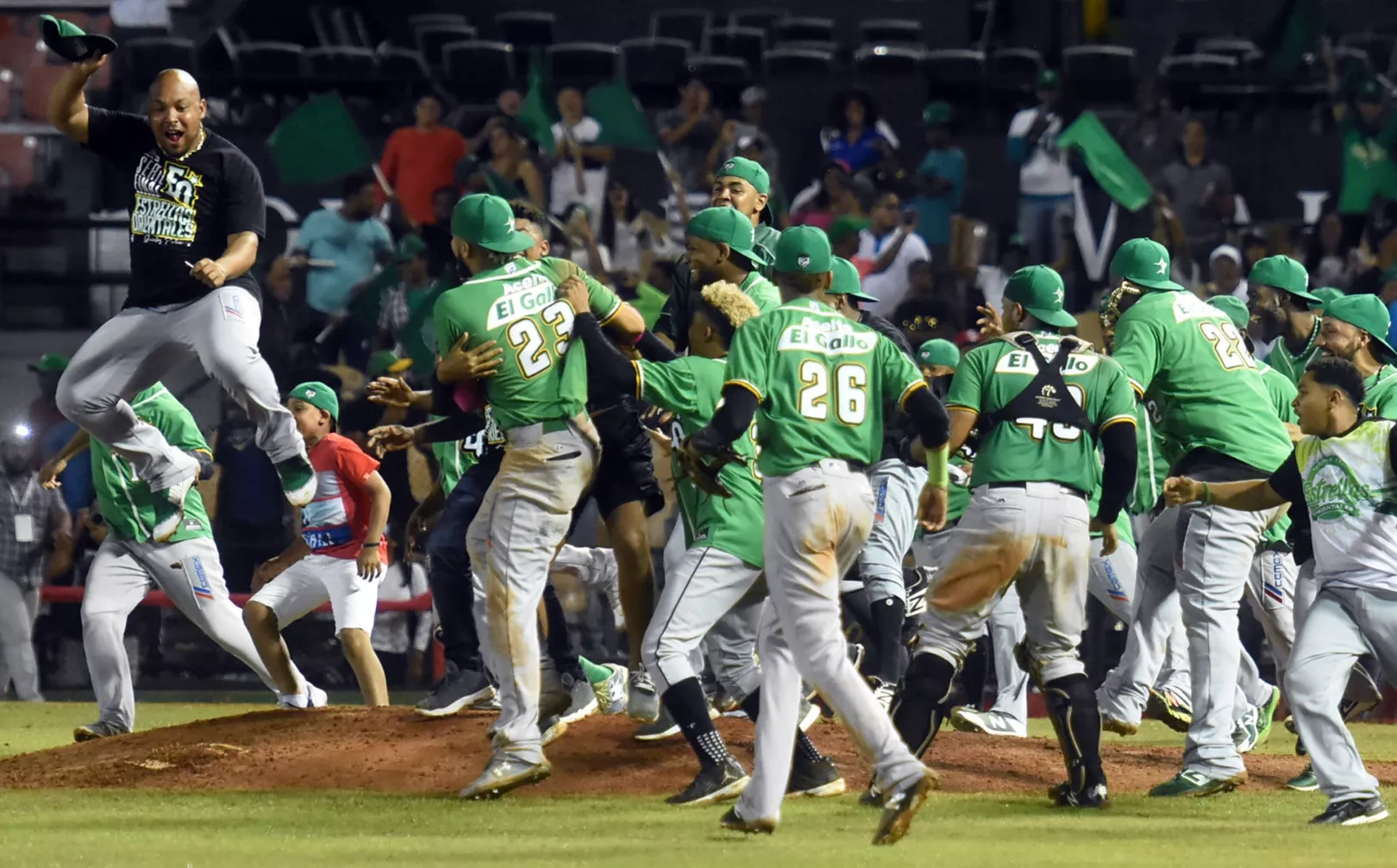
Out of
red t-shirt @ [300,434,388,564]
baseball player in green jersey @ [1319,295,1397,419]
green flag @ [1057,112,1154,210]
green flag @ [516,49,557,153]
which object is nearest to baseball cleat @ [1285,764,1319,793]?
baseball player in green jersey @ [1319,295,1397,419]

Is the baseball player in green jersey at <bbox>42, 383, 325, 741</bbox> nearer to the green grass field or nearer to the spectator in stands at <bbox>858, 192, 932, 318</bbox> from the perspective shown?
the green grass field

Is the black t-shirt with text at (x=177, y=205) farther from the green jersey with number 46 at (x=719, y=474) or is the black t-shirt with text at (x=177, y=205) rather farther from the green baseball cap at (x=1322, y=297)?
the green baseball cap at (x=1322, y=297)

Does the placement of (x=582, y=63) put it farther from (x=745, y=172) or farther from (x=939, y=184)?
(x=745, y=172)

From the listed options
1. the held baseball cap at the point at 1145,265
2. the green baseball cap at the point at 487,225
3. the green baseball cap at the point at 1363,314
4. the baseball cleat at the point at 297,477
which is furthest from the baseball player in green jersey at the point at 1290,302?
the baseball cleat at the point at 297,477

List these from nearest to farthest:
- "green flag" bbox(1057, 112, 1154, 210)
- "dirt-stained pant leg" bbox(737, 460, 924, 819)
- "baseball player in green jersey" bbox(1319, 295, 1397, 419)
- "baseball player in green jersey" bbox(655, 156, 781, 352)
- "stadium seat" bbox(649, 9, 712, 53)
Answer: "dirt-stained pant leg" bbox(737, 460, 924, 819) → "baseball player in green jersey" bbox(1319, 295, 1397, 419) → "baseball player in green jersey" bbox(655, 156, 781, 352) → "green flag" bbox(1057, 112, 1154, 210) → "stadium seat" bbox(649, 9, 712, 53)

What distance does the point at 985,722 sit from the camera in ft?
36.1

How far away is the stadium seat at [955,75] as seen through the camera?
1914cm

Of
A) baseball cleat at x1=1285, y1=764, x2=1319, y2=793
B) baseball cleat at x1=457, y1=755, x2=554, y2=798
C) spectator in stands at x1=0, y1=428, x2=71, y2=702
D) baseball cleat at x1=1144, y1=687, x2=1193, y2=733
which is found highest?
baseball cleat at x1=457, y1=755, x2=554, y2=798

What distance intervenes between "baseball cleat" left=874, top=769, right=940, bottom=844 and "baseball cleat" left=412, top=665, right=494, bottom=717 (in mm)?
3379

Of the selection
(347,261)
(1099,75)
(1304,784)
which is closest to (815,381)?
(1304,784)

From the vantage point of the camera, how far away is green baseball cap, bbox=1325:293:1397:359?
360 inches

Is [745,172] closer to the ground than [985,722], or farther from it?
farther from it

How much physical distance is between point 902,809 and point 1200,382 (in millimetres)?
3227

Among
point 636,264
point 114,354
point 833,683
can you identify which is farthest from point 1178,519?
point 636,264
